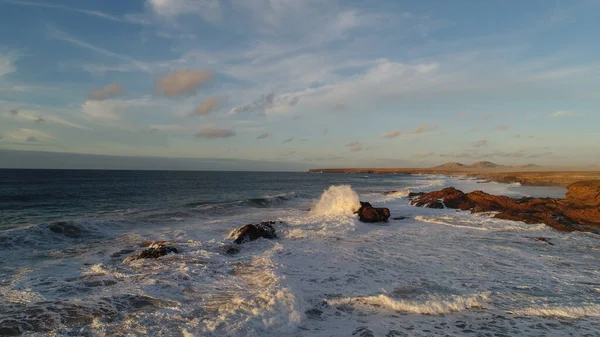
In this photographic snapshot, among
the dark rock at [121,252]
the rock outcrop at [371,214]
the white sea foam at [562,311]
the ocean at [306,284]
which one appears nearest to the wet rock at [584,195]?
the ocean at [306,284]

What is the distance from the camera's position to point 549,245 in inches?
518

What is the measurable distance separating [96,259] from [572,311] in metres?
13.4

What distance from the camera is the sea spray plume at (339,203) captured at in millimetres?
21141

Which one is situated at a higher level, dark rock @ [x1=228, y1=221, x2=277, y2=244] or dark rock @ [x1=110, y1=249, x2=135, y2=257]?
dark rock @ [x1=228, y1=221, x2=277, y2=244]

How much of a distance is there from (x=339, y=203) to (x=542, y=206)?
13393mm

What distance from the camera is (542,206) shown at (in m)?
21.2

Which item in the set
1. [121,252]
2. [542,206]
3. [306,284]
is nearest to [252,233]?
[121,252]

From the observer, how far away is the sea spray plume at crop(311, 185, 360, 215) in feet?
69.4

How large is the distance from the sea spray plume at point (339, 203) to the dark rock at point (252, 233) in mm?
7308

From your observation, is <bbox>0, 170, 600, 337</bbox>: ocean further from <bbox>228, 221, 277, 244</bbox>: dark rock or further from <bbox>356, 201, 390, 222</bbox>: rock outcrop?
<bbox>356, 201, 390, 222</bbox>: rock outcrop

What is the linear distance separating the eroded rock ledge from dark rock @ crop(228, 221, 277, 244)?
1441cm

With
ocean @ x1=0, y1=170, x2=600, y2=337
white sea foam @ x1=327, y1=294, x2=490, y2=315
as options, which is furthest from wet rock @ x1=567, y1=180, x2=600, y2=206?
white sea foam @ x1=327, y1=294, x2=490, y2=315

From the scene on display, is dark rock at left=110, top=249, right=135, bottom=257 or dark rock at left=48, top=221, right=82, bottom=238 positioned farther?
dark rock at left=48, top=221, right=82, bottom=238

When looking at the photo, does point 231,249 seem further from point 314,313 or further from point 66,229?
point 66,229
